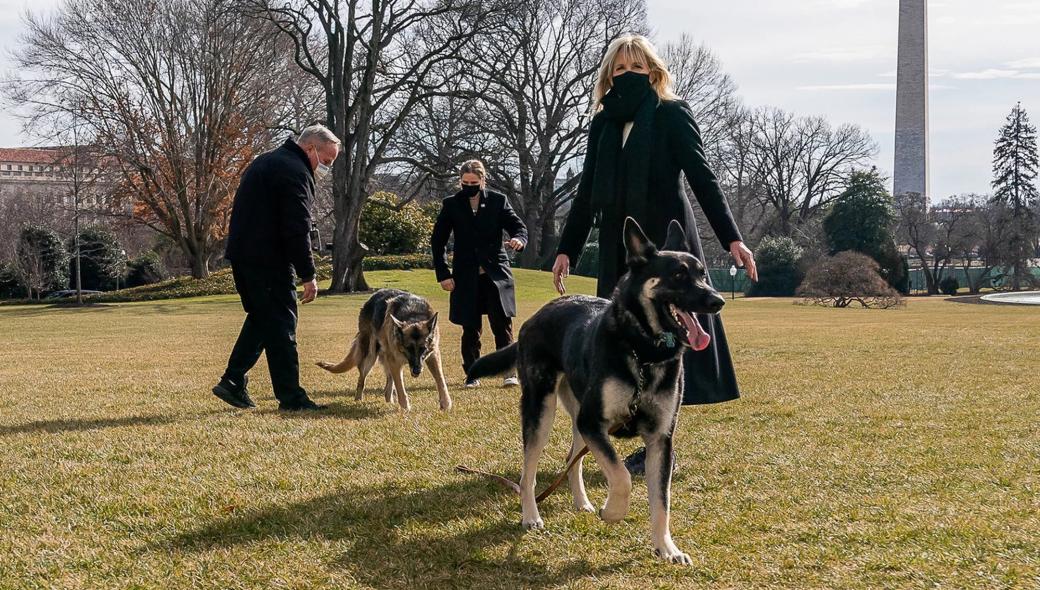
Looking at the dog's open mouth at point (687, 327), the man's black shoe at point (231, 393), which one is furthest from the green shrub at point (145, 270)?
the dog's open mouth at point (687, 327)

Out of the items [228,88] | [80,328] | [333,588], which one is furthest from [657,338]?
[228,88]

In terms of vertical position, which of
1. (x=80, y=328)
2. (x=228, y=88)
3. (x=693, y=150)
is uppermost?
(x=228, y=88)

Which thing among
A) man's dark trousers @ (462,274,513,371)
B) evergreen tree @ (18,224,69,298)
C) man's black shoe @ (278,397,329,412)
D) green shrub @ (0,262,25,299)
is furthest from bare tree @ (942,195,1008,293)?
man's black shoe @ (278,397,329,412)

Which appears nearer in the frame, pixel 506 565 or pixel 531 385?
pixel 506 565

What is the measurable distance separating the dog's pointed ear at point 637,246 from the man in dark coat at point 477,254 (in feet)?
20.5

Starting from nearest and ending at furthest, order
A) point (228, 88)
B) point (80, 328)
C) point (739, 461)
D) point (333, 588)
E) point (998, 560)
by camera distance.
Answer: point (333, 588) → point (998, 560) → point (739, 461) → point (80, 328) → point (228, 88)

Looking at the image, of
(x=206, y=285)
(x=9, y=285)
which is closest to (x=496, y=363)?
(x=206, y=285)

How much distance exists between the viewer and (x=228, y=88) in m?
42.6

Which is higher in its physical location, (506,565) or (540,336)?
(540,336)

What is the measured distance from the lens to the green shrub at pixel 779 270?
210ft

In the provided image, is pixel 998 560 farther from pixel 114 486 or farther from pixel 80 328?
pixel 80 328

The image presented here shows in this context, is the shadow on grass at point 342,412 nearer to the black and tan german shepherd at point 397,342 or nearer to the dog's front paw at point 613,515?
the black and tan german shepherd at point 397,342

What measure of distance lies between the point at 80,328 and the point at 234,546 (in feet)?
76.8

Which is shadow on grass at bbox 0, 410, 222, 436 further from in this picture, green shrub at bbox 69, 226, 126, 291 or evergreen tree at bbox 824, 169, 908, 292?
evergreen tree at bbox 824, 169, 908, 292
